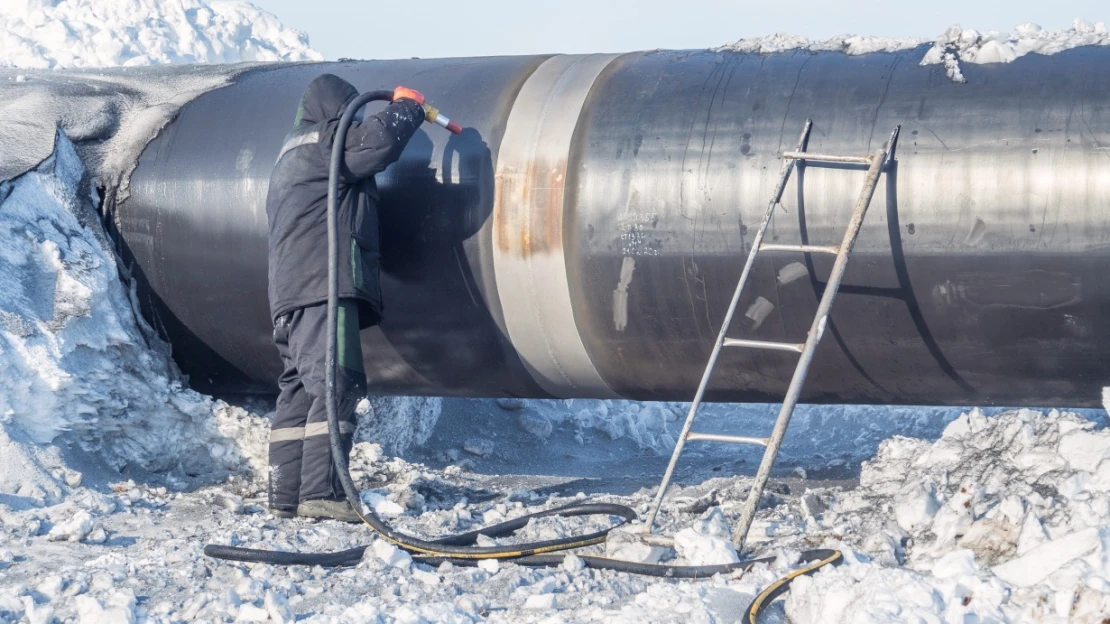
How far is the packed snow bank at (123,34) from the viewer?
41.0 feet

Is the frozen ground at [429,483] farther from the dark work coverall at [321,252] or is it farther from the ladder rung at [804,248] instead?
the ladder rung at [804,248]

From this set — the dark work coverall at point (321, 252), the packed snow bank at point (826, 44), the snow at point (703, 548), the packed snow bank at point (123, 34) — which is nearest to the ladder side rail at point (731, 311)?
the snow at point (703, 548)

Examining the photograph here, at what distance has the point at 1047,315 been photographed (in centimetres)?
337

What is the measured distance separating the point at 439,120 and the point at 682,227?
93cm

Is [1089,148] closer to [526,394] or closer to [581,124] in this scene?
[581,124]

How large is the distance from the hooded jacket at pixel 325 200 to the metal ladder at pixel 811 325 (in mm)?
1193

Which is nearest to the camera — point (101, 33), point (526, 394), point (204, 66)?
point (526, 394)

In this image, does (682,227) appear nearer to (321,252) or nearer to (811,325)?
(811,325)

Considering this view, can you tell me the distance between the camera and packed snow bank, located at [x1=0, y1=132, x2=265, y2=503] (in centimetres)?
400

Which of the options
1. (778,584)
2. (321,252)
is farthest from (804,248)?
(321,252)

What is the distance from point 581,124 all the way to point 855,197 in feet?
3.16

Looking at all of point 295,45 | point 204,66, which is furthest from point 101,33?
point 204,66

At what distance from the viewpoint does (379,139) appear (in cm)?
369

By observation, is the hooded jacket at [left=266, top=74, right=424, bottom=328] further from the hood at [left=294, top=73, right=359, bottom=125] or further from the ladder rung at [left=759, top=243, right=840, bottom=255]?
the ladder rung at [left=759, top=243, right=840, bottom=255]
